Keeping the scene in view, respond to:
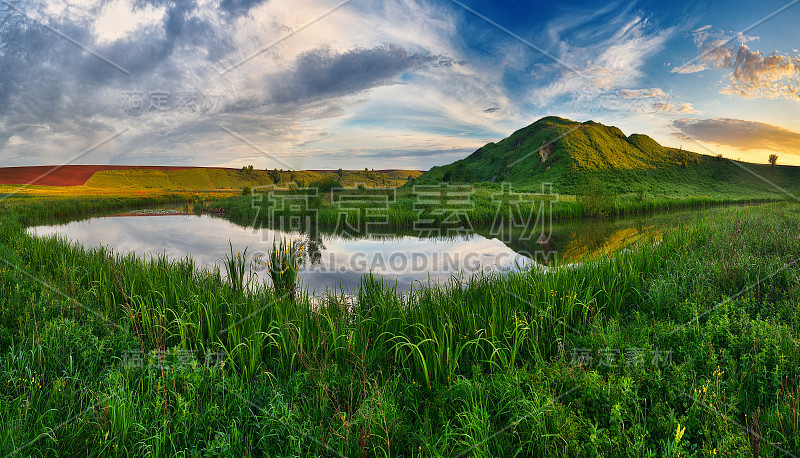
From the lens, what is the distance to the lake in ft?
34.1

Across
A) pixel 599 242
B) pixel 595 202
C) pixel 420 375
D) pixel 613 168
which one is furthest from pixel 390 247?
pixel 613 168

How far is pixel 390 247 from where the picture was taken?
15289 mm

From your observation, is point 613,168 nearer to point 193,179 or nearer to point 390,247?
point 390,247

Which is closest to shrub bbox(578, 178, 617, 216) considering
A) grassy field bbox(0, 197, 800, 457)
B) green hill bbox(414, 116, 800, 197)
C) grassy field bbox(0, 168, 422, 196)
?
grassy field bbox(0, 197, 800, 457)

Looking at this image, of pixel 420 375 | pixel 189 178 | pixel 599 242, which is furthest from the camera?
pixel 189 178

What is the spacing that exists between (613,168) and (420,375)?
78.2 m

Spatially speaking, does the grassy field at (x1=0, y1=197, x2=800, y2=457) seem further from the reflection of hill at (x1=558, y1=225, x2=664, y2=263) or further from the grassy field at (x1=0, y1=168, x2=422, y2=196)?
the grassy field at (x1=0, y1=168, x2=422, y2=196)

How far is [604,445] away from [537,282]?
3323 millimetres

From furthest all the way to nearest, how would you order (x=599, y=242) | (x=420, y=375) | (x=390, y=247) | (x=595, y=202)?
(x=595, y=202) < (x=599, y=242) < (x=390, y=247) < (x=420, y=375)

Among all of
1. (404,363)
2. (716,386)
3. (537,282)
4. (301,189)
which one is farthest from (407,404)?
(301,189)

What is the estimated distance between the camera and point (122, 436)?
8.73ft

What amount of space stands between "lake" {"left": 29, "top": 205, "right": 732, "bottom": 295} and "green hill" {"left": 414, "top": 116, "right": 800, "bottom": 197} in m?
43.5

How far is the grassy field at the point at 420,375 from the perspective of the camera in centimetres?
272

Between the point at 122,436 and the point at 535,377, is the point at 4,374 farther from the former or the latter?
the point at 535,377
